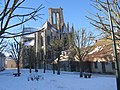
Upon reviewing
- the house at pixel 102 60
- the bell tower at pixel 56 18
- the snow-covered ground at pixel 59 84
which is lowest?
the snow-covered ground at pixel 59 84

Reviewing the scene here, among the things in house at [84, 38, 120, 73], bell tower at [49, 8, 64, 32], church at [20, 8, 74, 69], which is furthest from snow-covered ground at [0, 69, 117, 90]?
bell tower at [49, 8, 64, 32]

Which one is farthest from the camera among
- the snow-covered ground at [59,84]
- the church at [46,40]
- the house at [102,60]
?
the church at [46,40]

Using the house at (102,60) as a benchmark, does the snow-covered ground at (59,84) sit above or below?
below

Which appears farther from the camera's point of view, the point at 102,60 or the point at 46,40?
the point at 46,40

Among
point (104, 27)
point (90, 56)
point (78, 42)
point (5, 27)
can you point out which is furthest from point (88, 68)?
point (5, 27)

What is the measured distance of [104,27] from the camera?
13.2m


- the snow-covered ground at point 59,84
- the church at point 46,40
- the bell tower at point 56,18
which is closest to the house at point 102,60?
the snow-covered ground at point 59,84

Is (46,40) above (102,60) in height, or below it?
above

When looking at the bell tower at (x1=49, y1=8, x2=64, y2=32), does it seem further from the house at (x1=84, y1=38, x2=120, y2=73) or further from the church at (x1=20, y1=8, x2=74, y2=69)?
the house at (x1=84, y1=38, x2=120, y2=73)

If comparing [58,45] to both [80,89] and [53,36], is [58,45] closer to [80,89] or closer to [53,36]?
[80,89]

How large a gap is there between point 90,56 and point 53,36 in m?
34.8

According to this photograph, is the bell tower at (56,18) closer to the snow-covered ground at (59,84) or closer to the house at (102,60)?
the house at (102,60)

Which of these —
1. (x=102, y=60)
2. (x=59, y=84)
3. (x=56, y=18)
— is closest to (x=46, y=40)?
(x=56, y=18)

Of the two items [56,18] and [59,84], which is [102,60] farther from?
[56,18]
